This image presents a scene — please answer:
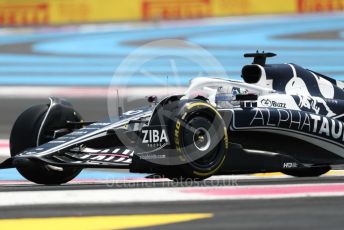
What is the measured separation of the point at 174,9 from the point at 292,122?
23.6m

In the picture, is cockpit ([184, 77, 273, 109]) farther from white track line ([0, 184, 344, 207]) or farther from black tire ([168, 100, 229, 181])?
white track line ([0, 184, 344, 207])

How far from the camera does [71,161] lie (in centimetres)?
864

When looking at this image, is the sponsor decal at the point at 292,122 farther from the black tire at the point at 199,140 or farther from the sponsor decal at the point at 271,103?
the black tire at the point at 199,140

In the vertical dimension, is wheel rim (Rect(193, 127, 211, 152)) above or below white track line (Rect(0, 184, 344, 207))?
above

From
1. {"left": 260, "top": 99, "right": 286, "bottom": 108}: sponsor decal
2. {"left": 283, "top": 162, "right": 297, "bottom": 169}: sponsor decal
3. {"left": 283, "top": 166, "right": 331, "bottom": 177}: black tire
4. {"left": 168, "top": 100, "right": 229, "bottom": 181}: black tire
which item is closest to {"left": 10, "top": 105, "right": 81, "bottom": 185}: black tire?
{"left": 168, "top": 100, "right": 229, "bottom": 181}: black tire

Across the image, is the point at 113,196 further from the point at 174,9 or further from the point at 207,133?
the point at 174,9

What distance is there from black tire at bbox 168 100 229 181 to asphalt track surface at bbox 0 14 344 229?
0.68 feet

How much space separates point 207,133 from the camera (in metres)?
8.84

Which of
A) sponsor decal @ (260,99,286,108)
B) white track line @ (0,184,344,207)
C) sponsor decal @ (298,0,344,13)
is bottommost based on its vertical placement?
→ white track line @ (0,184,344,207)

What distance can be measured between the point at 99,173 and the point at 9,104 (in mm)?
9261

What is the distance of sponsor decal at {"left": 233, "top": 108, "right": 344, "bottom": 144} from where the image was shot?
9281 millimetres

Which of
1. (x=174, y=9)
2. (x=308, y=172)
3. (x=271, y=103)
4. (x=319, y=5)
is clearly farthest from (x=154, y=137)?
(x=319, y=5)

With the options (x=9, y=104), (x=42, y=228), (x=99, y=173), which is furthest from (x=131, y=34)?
(x=42, y=228)

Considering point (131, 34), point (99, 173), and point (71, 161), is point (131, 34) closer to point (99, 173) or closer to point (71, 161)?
point (99, 173)
